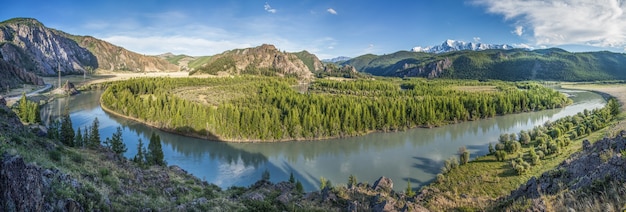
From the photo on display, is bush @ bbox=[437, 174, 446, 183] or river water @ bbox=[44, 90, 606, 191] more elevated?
bush @ bbox=[437, 174, 446, 183]

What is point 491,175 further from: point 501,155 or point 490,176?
point 501,155

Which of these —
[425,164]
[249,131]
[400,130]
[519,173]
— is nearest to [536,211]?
[519,173]

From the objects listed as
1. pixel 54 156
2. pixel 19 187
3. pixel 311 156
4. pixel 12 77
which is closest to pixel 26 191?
pixel 19 187

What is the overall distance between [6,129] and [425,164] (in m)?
43.6

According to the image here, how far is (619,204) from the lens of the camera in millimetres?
7078

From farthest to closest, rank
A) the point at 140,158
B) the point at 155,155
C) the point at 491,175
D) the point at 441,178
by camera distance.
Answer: the point at 155,155 < the point at 140,158 < the point at 441,178 < the point at 491,175

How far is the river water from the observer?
41.5 m

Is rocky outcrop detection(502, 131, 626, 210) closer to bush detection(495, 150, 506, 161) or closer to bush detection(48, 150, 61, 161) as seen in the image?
bush detection(495, 150, 506, 161)

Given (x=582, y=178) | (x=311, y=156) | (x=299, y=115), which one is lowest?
(x=311, y=156)

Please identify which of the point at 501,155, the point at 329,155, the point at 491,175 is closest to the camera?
the point at 491,175

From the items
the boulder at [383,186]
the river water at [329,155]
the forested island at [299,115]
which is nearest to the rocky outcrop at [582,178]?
the boulder at [383,186]

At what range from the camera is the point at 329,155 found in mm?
50312

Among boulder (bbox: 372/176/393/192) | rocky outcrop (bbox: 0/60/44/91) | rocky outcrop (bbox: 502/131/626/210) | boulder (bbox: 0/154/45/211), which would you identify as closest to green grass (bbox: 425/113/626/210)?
boulder (bbox: 372/176/393/192)

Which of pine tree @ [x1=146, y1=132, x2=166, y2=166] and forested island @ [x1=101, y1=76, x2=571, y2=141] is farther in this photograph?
forested island @ [x1=101, y1=76, x2=571, y2=141]
